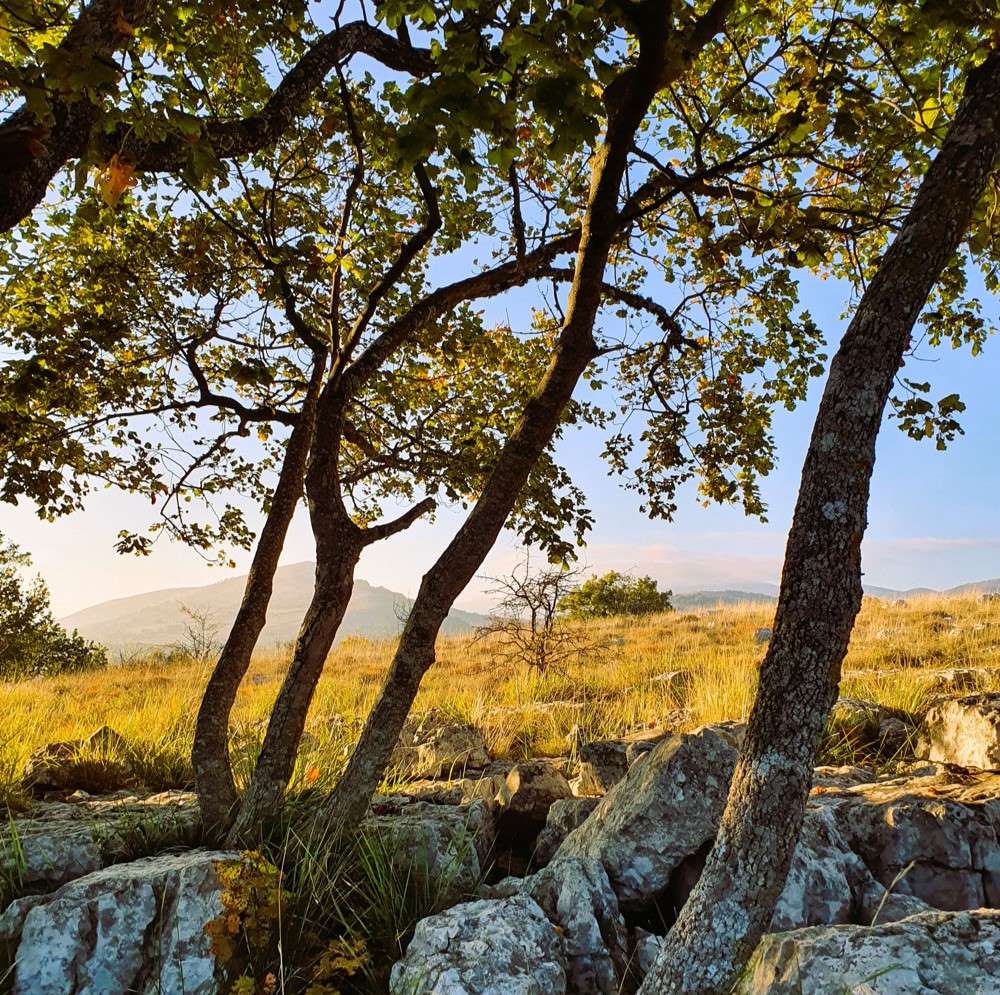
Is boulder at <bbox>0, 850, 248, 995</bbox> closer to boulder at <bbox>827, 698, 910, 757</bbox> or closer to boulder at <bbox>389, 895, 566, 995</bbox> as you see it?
boulder at <bbox>389, 895, 566, 995</bbox>

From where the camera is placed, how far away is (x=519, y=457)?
13.8ft

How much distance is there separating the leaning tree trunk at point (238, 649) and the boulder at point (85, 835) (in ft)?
0.82

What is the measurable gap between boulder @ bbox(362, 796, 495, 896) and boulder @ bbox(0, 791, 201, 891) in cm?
137

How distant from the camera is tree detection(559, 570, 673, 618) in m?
28.1

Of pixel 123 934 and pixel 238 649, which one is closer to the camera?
pixel 123 934

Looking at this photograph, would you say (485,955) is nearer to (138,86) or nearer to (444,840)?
(444,840)

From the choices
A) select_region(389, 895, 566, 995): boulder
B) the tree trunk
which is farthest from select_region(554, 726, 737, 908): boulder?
the tree trunk

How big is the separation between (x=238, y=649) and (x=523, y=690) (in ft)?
22.7

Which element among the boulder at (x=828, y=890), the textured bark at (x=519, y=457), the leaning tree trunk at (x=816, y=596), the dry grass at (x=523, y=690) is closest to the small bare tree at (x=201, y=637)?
the dry grass at (x=523, y=690)

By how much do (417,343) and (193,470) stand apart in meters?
2.72

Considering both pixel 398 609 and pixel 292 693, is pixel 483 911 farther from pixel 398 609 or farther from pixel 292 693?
pixel 398 609

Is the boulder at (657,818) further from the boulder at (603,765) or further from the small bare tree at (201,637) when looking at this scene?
the small bare tree at (201,637)

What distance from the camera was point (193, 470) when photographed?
6906mm

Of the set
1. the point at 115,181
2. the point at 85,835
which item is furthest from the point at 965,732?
the point at 115,181
